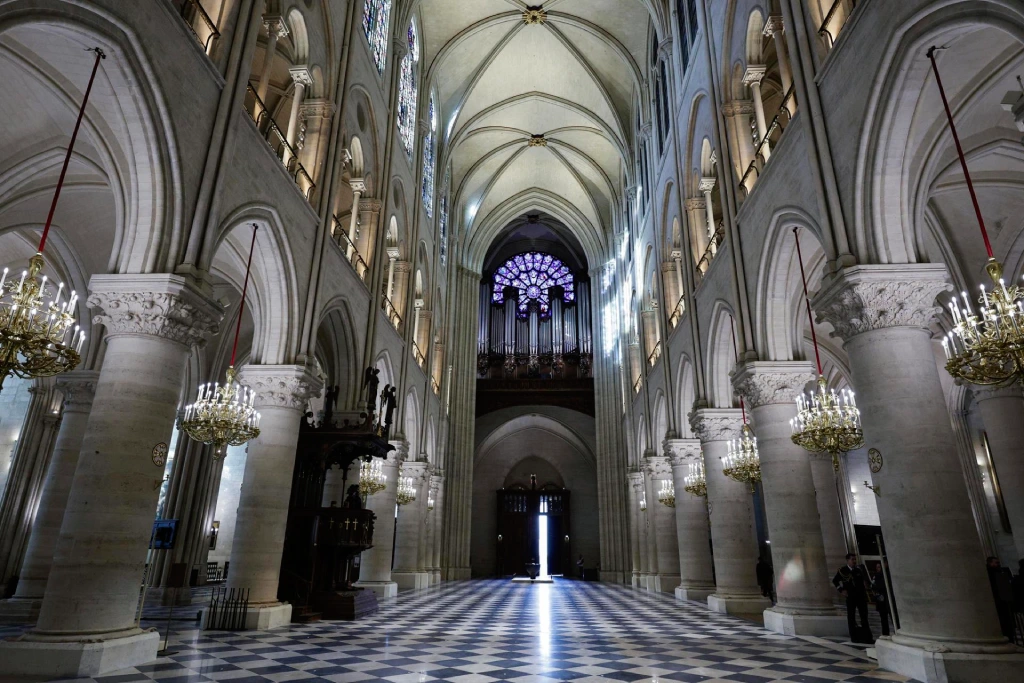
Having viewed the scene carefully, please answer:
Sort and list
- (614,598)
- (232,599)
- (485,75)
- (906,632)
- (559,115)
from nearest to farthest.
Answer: (906,632)
(232,599)
(614,598)
(485,75)
(559,115)

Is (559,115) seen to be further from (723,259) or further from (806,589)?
(806,589)

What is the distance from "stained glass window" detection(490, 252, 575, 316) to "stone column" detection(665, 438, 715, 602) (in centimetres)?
2074

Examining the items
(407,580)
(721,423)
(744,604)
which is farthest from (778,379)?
(407,580)

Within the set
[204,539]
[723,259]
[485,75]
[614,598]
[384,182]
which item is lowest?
[614,598]

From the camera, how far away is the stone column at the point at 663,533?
1903 centimetres

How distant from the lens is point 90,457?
6.29 m

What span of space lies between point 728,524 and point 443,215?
1828 centimetres

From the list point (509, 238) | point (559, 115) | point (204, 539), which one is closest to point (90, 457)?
point (204, 539)

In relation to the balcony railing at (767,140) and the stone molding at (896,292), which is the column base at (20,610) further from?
the balcony railing at (767,140)

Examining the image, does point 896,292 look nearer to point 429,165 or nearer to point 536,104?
point 429,165

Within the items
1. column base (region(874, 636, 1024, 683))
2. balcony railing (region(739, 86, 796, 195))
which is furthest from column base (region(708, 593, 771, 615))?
balcony railing (region(739, 86, 796, 195))

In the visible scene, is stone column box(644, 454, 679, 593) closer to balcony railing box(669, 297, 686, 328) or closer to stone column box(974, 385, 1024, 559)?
balcony railing box(669, 297, 686, 328)

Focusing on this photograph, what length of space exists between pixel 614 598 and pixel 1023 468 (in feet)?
31.3

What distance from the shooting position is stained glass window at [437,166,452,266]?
81.5 ft
